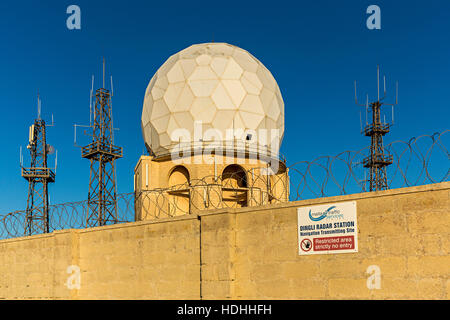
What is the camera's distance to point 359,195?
1078 centimetres

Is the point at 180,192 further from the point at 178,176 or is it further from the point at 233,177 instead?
the point at 233,177

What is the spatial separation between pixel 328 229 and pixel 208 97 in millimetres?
13730

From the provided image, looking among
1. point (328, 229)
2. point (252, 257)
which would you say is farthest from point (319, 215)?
point (252, 257)

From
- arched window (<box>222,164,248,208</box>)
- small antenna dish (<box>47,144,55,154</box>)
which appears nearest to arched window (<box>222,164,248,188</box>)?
arched window (<box>222,164,248,208</box>)

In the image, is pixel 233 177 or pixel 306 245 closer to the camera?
pixel 306 245

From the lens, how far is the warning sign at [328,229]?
10875 mm

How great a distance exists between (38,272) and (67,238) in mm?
2728

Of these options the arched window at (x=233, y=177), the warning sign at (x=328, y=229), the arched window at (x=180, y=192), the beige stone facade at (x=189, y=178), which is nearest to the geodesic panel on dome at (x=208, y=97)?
the beige stone facade at (x=189, y=178)

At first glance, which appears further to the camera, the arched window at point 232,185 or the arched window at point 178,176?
the arched window at point 178,176

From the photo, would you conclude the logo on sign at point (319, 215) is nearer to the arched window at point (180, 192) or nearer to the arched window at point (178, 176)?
the arched window at point (180, 192)

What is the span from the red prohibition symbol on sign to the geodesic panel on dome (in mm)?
12490

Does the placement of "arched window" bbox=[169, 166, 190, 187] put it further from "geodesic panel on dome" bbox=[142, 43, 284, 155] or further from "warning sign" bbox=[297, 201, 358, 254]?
"warning sign" bbox=[297, 201, 358, 254]

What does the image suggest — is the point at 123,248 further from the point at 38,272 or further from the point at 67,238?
the point at 38,272

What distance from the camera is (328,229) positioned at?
11.2 m
